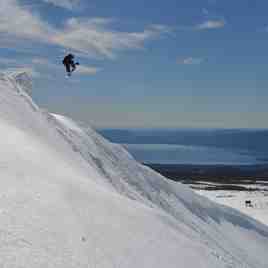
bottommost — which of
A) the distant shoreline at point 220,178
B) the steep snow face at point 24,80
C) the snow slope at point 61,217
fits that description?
the snow slope at point 61,217

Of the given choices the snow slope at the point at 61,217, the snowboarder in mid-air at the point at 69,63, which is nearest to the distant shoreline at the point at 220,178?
the snowboarder in mid-air at the point at 69,63

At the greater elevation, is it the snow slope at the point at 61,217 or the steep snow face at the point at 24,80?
the steep snow face at the point at 24,80

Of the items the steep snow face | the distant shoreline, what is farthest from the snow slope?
the distant shoreline

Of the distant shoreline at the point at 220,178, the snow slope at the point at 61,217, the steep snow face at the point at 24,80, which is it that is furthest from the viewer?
the distant shoreline at the point at 220,178

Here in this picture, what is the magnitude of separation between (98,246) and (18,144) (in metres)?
3.57

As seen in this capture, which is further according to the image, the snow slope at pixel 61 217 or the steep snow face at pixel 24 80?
the steep snow face at pixel 24 80

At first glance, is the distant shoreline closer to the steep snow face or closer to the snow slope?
the steep snow face

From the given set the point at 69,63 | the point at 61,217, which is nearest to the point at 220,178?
the point at 69,63

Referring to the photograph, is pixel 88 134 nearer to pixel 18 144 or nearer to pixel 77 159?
pixel 77 159

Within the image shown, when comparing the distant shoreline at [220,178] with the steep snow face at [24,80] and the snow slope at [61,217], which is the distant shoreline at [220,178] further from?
the snow slope at [61,217]

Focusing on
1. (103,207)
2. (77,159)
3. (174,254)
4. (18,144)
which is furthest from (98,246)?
(77,159)

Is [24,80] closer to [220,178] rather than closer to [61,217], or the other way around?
[61,217]

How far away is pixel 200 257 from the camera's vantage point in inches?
293

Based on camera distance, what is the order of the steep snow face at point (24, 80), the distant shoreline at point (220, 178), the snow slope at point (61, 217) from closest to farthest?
1. the snow slope at point (61, 217)
2. the steep snow face at point (24, 80)
3. the distant shoreline at point (220, 178)
